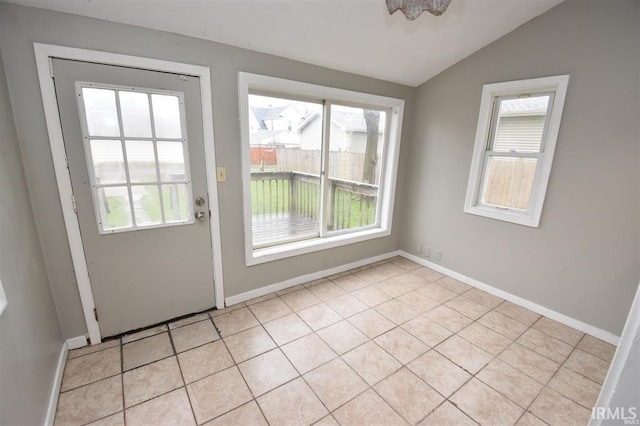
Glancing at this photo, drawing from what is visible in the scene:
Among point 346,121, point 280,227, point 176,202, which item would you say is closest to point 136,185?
point 176,202

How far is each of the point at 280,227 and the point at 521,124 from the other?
2.53 meters

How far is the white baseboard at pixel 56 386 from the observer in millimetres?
1396

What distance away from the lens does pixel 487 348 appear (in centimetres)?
204

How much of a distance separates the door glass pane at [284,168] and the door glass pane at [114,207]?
3.11 feet

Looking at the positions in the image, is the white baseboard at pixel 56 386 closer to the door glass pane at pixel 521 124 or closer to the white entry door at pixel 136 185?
the white entry door at pixel 136 185

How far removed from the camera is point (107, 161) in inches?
69.7

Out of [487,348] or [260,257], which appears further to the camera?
[260,257]

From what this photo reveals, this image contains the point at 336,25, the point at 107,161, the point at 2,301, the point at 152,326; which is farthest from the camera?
the point at 152,326

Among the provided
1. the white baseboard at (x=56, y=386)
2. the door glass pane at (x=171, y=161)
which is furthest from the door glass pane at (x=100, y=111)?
the white baseboard at (x=56, y=386)

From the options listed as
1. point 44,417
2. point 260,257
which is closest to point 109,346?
point 44,417

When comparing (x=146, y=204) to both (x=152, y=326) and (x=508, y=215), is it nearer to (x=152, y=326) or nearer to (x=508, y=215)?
(x=152, y=326)

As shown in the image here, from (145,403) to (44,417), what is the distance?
Result: 1.41ft

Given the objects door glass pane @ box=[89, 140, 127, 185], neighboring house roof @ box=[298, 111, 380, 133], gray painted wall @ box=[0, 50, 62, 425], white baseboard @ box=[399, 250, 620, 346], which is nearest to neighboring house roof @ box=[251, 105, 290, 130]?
neighboring house roof @ box=[298, 111, 380, 133]

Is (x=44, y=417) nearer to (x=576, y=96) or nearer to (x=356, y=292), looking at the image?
(x=356, y=292)
